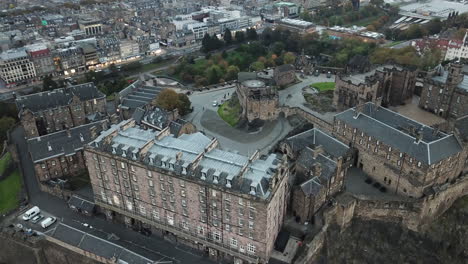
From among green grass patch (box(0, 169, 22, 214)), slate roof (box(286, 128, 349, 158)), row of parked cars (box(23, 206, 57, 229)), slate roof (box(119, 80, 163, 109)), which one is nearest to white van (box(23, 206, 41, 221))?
row of parked cars (box(23, 206, 57, 229))

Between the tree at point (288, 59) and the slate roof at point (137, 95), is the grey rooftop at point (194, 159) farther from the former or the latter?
the tree at point (288, 59)

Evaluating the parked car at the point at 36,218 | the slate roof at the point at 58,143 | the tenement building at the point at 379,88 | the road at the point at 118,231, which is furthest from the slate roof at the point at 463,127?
the parked car at the point at 36,218

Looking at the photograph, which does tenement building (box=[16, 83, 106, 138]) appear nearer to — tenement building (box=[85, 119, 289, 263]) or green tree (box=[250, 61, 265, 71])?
tenement building (box=[85, 119, 289, 263])

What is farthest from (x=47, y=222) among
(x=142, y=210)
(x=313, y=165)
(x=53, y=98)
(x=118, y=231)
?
(x=313, y=165)

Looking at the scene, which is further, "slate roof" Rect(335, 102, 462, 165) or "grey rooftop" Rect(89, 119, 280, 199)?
"slate roof" Rect(335, 102, 462, 165)

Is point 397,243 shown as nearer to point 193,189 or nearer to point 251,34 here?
point 193,189

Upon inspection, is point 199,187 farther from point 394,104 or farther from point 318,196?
point 394,104
